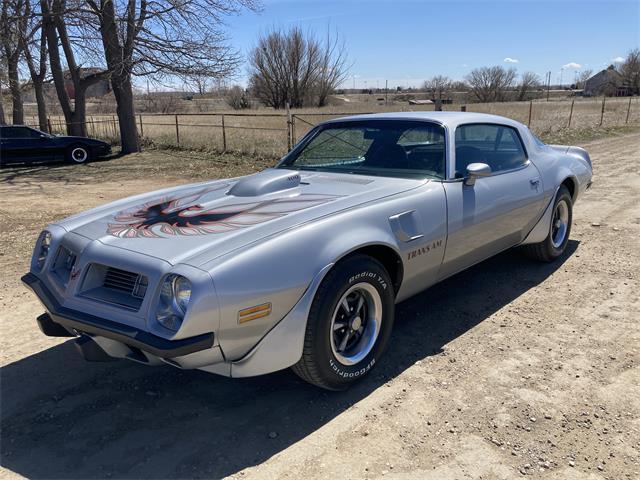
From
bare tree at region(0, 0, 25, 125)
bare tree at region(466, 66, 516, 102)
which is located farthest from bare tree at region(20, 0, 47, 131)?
bare tree at region(466, 66, 516, 102)

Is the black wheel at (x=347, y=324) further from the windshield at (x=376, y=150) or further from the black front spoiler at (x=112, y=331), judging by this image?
the windshield at (x=376, y=150)

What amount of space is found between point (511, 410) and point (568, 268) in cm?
272

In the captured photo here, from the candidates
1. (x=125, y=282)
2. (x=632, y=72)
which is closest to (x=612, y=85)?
(x=632, y=72)

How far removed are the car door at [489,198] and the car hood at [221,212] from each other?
0.43 meters

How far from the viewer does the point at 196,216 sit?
10.5 feet

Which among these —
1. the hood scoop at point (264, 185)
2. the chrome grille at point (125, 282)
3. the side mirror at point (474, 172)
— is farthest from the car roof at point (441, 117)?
the chrome grille at point (125, 282)

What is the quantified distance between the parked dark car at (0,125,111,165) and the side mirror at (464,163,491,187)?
14.3m

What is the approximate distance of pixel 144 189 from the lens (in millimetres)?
10930

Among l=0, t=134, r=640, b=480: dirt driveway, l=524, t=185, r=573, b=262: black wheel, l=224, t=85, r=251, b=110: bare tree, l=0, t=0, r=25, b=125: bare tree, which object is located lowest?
l=0, t=134, r=640, b=480: dirt driveway

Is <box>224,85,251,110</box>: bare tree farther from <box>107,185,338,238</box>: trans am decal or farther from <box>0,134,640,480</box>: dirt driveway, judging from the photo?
<box>107,185,338,238</box>: trans am decal

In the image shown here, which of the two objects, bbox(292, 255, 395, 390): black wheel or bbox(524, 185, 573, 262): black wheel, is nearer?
bbox(292, 255, 395, 390): black wheel

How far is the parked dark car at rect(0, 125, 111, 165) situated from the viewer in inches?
573

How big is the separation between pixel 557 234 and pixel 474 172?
2161 millimetres

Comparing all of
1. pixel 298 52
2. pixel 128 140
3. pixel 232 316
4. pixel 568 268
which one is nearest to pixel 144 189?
pixel 128 140
